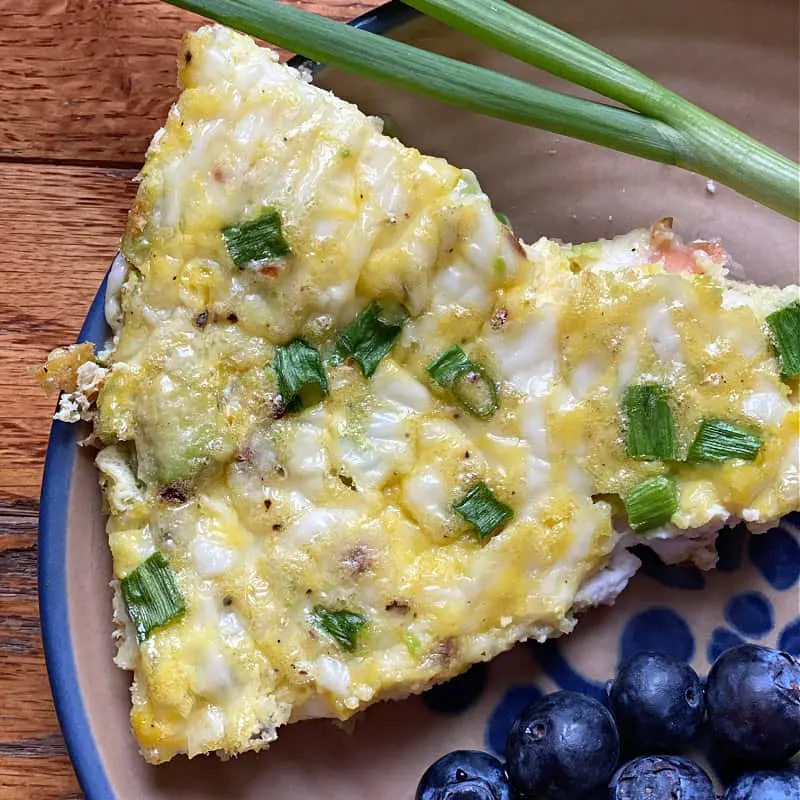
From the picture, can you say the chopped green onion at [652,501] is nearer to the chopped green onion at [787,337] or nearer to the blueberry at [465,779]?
the chopped green onion at [787,337]

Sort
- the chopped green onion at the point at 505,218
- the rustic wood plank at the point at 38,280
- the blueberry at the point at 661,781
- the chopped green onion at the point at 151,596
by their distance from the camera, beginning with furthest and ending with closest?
the rustic wood plank at the point at 38,280
the chopped green onion at the point at 505,218
the blueberry at the point at 661,781
the chopped green onion at the point at 151,596

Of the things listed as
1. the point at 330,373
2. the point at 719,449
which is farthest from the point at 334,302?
the point at 719,449

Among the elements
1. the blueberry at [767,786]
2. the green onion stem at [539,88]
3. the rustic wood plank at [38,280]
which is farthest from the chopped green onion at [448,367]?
the blueberry at [767,786]

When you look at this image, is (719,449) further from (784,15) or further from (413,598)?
(784,15)

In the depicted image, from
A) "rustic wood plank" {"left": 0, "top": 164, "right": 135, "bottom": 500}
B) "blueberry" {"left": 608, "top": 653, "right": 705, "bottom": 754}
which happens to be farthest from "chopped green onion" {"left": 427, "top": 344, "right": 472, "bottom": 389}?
"rustic wood plank" {"left": 0, "top": 164, "right": 135, "bottom": 500}

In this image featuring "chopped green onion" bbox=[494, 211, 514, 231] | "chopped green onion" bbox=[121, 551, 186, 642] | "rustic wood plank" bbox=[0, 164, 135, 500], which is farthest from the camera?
"rustic wood plank" bbox=[0, 164, 135, 500]

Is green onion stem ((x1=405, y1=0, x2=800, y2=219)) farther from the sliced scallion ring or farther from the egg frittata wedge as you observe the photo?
the sliced scallion ring
